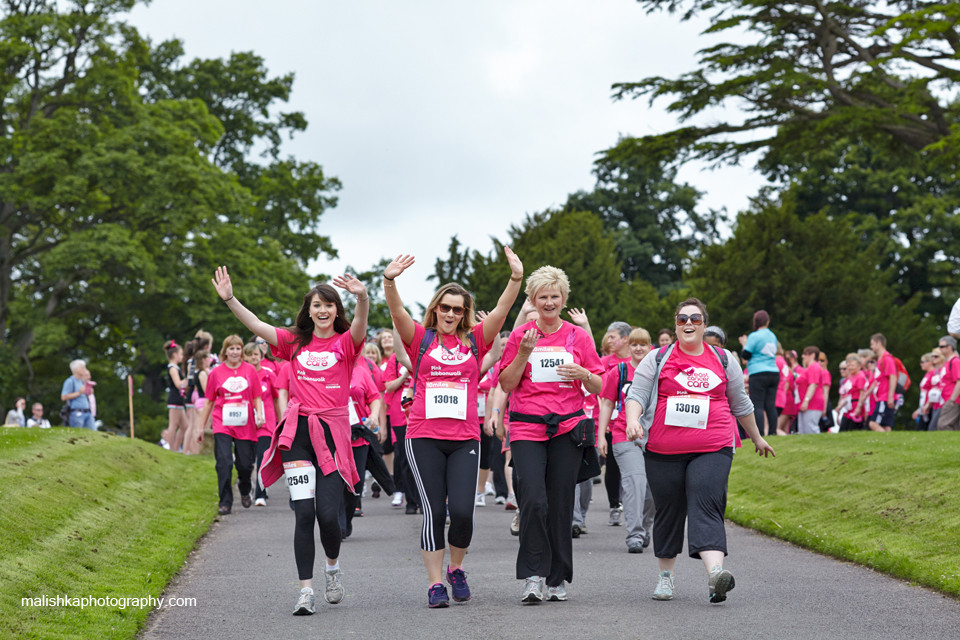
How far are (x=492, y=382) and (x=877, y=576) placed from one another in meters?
4.43

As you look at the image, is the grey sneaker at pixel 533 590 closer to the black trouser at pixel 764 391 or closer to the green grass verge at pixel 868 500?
the green grass verge at pixel 868 500

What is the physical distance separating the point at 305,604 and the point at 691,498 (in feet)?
7.99

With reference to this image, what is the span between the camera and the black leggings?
24.1 ft

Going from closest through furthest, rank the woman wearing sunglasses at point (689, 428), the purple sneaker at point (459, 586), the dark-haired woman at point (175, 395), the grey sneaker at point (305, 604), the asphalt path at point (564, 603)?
the asphalt path at point (564, 603)
the grey sneaker at point (305, 604)
the woman wearing sunglasses at point (689, 428)
the purple sneaker at point (459, 586)
the dark-haired woman at point (175, 395)

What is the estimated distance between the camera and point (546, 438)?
7.56 meters

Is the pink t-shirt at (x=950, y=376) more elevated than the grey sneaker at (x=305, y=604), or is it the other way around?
the pink t-shirt at (x=950, y=376)

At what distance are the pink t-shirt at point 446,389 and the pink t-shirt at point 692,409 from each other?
1.17 metres

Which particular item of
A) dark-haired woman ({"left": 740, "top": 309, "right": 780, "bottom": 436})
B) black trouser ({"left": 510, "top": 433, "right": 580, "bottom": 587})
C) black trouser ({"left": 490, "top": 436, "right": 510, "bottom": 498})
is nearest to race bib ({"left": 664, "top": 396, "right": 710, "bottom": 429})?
black trouser ({"left": 510, "top": 433, "right": 580, "bottom": 587})

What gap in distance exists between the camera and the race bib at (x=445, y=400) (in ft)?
24.2

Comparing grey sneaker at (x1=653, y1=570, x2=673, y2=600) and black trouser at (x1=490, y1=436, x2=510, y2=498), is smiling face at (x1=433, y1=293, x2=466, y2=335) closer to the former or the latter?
grey sneaker at (x1=653, y1=570, x2=673, y2=600)

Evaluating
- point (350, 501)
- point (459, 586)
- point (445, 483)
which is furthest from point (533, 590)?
point (350, 501)

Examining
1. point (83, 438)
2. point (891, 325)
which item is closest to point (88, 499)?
point (83, 438)

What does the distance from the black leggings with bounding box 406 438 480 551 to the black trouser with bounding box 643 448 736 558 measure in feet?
3.93

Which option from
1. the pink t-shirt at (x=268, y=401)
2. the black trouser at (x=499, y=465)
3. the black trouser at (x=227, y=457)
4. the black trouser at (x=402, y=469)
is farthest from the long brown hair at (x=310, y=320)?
the pink t-shirt at (x=268, y=401)
